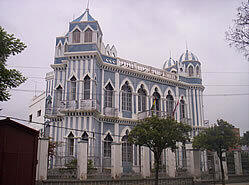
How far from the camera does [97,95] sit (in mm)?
22469

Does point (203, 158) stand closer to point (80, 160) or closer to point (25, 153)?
point (80, 160)

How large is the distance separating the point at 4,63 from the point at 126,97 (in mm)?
14443

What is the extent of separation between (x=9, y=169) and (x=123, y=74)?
49.1ft

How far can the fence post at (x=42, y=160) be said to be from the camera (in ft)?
47.7

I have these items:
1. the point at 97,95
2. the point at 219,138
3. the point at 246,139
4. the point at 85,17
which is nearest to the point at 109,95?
the point at 97,95

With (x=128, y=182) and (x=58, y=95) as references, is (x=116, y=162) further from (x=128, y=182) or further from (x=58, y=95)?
(x=58, y=95)

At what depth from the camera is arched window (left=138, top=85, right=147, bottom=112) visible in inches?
1020

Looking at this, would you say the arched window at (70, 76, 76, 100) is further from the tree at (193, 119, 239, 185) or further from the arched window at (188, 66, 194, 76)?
the arched window at (188, 66, 194, 76)

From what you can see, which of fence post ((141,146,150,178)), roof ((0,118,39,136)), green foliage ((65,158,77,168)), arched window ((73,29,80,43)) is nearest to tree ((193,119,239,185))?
fence post ((141,146,150,178))

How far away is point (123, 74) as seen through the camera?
82.3 feet

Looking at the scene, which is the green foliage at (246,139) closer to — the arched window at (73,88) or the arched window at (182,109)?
the arched window at (182,109)

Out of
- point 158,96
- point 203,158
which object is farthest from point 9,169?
point 203,158

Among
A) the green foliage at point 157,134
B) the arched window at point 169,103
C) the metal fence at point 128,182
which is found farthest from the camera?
the arched window at point 169,103

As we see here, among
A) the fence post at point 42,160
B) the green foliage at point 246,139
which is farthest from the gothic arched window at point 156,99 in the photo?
the fence post at point 42,160
